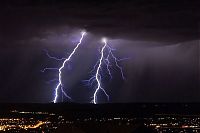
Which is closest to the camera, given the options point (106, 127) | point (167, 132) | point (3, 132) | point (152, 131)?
point (106, 127)

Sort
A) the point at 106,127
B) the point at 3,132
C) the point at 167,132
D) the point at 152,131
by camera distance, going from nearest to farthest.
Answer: the point at 106,127
the point at 152,131
the point at 3,132
the point at 167,132

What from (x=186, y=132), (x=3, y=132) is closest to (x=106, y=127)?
(x=3, y=132)

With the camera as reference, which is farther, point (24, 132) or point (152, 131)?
point (24, 132)

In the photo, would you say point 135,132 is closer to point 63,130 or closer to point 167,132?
point 63,130

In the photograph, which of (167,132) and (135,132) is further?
(167,132)

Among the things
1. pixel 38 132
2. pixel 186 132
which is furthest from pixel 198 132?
pixel 38 132

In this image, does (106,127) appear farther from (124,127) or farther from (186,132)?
(186,132)

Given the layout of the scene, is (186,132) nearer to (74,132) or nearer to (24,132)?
(24,132)
